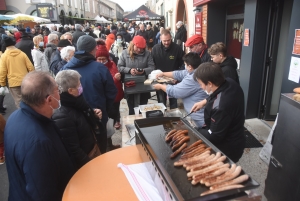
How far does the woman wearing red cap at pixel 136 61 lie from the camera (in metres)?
4.25

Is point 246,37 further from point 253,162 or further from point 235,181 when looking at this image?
point 235,181

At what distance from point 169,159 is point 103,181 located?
1.91ft

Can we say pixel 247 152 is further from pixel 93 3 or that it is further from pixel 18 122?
pixel 93 3

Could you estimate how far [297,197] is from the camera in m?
2.05

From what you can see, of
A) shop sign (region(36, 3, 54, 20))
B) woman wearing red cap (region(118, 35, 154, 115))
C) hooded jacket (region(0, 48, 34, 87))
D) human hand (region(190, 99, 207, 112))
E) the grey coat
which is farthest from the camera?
shop sign (region(36, 3, 54, 20))

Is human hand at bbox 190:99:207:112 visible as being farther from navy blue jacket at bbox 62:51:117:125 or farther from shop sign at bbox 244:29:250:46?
shop sign at bbox 244:29:250:46

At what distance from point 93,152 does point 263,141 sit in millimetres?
2919

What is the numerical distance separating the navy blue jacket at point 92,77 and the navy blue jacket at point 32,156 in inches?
54.0

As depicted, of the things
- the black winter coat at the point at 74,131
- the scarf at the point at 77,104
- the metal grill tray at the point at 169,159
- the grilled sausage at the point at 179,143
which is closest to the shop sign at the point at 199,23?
the metal grill tray at the point at 169,159

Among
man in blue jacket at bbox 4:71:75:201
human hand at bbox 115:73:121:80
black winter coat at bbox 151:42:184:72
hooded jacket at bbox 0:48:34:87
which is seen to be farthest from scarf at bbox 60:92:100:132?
hooded jacket at bbox 0:48:34:87

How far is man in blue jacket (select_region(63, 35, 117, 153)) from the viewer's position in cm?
303

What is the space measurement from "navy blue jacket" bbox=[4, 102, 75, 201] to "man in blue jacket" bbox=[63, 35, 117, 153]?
138 centimetres

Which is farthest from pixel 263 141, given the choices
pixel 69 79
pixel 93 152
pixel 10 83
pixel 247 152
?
pixel 10 83

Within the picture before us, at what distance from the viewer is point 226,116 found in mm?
2088
